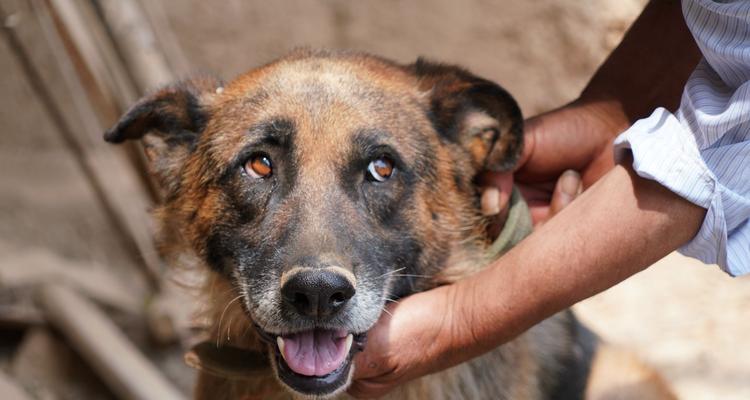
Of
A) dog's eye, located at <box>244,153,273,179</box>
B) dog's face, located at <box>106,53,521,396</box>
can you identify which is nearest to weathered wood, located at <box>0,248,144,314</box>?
dog's face, located at <box>106,53,521,396</box>

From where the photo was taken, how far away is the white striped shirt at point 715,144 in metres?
3.04

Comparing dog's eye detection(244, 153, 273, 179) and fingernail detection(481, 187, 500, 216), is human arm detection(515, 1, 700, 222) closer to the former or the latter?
fingernail detection(481, 187, 500, 216)

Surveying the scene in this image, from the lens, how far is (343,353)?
339cm

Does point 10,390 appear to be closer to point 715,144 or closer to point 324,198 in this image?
point 324,198

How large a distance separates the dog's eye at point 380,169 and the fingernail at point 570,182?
35.9 inches

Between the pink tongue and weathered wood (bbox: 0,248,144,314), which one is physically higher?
the pink tongue

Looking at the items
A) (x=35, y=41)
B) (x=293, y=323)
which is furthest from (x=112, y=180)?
(x=293, y=323)

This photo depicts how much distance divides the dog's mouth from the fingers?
125 cm

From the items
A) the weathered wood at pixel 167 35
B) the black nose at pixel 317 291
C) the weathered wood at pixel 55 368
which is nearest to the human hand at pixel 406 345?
the black nose at pixel 317 291

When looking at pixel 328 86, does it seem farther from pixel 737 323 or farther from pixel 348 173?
pixel 737 323

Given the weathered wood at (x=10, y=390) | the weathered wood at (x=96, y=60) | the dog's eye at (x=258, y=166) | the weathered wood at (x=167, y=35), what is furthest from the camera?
the weathered wood at (x=167, y=35)

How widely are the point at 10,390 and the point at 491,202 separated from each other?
2.95m

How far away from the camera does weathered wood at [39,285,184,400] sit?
630 centimetres

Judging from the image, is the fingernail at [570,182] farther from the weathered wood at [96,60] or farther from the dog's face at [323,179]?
the weathered wood at [96,60]
